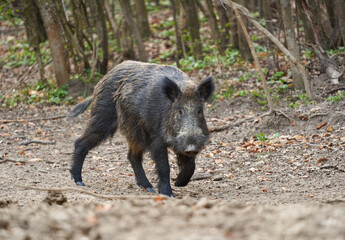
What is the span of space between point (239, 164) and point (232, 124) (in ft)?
5.60

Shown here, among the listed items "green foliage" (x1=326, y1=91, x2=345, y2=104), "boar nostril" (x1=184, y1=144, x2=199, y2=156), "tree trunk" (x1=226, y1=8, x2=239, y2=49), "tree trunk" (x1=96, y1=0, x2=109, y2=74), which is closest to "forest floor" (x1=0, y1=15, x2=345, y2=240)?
"green foliage" (x1=326, y1=91, x2=345, y2=104)

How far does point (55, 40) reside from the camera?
491 inches

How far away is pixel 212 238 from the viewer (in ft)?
9.04

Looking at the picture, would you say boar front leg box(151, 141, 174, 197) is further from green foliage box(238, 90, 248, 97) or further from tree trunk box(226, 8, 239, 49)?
tree trunk box(226, 8, 239, 49)

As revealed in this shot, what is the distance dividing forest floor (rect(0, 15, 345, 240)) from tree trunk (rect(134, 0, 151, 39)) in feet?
19.4

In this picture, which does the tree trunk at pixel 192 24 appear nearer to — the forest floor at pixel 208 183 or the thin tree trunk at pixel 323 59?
the forest floor at pixel 208 183

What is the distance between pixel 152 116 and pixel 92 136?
1254 mm

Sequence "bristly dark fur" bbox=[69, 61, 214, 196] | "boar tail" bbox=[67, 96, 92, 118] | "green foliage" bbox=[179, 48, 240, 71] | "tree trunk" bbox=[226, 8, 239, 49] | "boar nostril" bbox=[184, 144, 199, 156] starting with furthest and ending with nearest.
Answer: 1. "tree trunk" bbox=[226, 8, 239, 49]
2. "green foliage" bbox=[179, 48, 240, 71]
3. "boar tail" bbox=[67, 96, 92, 118]
4. "bristly dark fur" bbox=[69, 61, 214, 196]
5. "boar nostril" bbox=[184, 144, 199, 156]

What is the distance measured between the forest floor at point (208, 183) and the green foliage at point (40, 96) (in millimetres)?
338

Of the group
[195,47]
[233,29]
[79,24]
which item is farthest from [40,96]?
[233,29]

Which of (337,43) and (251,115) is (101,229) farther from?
(337,43)

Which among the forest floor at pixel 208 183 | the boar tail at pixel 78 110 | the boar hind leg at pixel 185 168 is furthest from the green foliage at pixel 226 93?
the boar hind leg at pixel 185 168

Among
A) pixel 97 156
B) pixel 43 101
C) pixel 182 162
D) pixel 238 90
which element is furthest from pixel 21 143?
pixel 238 90

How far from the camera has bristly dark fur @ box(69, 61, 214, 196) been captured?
20.6 ft
